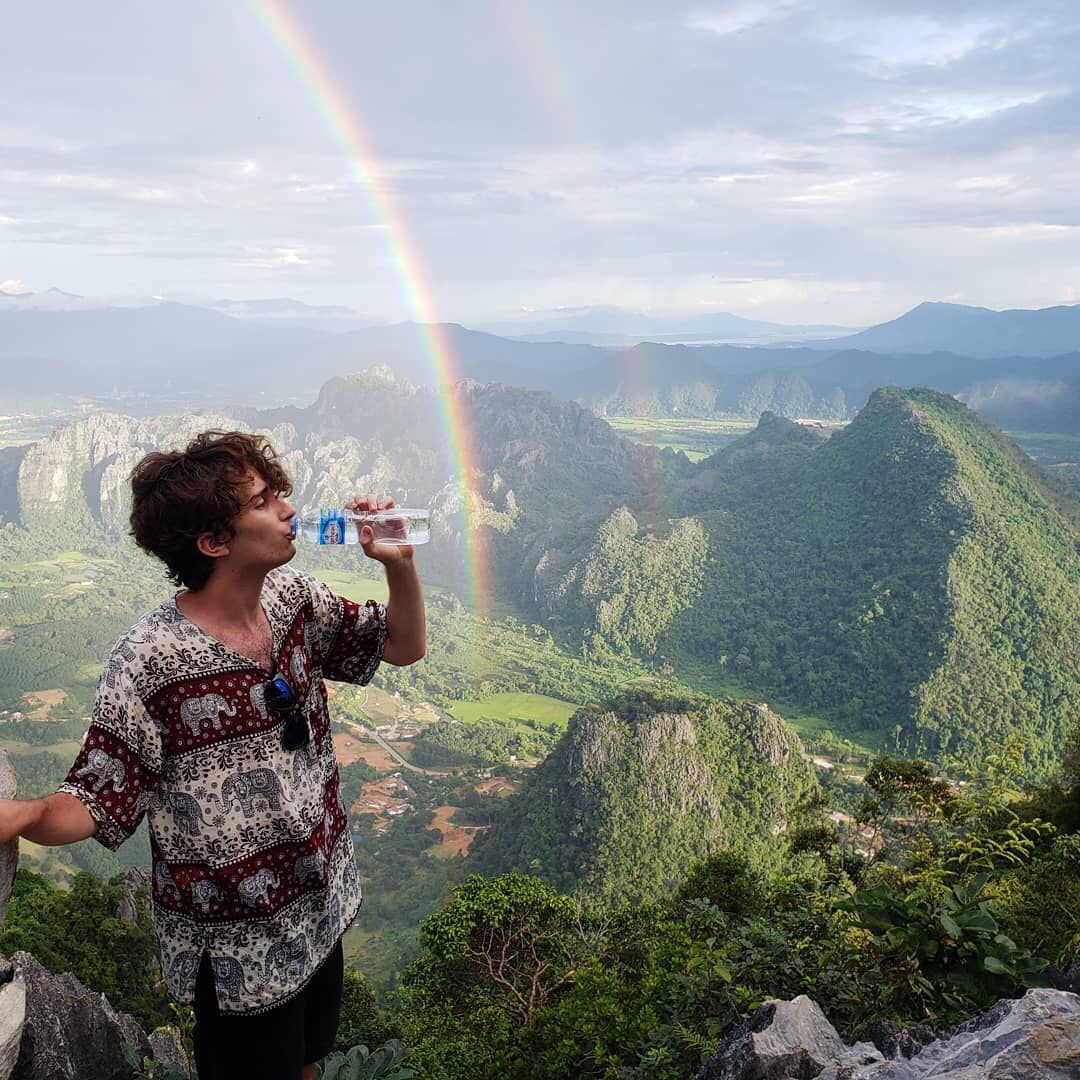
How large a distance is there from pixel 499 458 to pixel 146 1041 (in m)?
91.3

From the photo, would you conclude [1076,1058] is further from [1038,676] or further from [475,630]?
[475,630]

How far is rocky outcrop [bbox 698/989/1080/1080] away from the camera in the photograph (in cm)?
187

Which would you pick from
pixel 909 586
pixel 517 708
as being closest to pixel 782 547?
pixel 909 586

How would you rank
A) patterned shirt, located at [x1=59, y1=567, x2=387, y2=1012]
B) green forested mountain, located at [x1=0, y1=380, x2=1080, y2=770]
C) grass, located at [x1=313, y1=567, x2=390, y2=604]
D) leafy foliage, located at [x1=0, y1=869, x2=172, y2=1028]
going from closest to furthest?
patterned shirt, located at [x1=59, y1=567, x2=387, y2=1012] < leafy foliage, located at [x1=0, y1=869, x2=172, y2=1028] < green forested mountain, located at [x1=0, y1=380, x2=1080, y2=770] < grass, located at [x1=313, y1=567, x2=390, y2=604]

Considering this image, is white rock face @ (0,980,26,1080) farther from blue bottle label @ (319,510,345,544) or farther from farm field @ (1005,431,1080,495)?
farm field @ (1005,431,1080,495)

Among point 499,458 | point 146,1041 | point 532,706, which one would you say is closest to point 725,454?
point 499,458

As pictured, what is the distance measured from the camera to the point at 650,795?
26.7m

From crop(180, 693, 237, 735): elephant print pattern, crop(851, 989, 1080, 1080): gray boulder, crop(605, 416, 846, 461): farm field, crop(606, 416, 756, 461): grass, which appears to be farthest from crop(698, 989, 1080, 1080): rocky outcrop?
crop(606, 416, 756, 461): grass

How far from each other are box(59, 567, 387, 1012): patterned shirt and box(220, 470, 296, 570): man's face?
16 centimetres

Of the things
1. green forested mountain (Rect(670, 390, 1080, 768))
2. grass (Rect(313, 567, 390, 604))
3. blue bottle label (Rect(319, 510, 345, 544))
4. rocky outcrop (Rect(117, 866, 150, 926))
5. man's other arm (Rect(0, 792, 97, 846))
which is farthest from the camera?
grass (Rect(313, 567, 390, 604))

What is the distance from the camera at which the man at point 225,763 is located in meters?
1.53

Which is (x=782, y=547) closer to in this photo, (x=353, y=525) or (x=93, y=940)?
(x=93, y=940)

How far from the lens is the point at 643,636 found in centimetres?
5875

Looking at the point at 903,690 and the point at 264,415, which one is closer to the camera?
the point at 903,690
